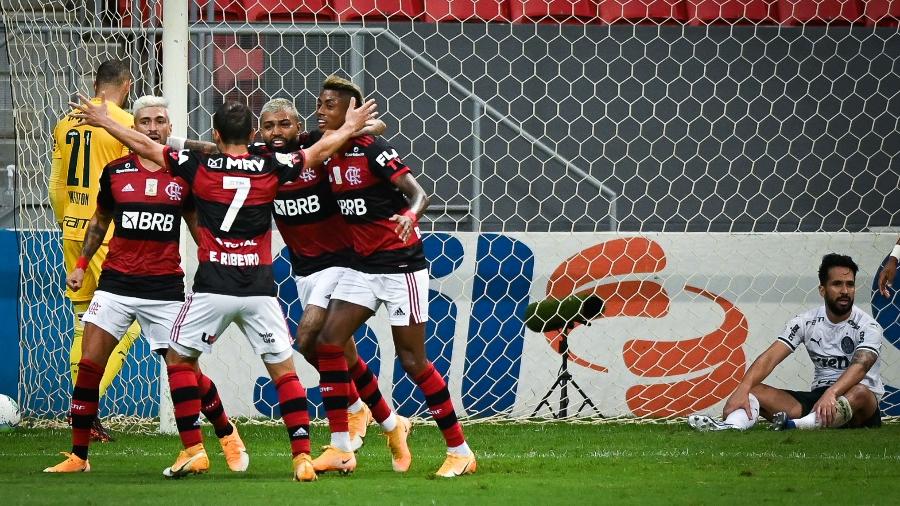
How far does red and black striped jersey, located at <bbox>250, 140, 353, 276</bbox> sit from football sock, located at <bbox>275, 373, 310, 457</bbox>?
1053 millimetres

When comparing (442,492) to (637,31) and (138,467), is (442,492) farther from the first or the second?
(637,31)

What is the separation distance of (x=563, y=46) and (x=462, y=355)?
9.69 ft

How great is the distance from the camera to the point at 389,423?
616 centimetres

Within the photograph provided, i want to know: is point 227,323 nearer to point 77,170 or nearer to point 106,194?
point 106,194

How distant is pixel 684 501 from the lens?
193 inches

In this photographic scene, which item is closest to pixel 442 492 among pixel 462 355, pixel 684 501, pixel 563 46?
pixel 684 501

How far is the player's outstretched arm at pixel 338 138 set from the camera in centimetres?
576

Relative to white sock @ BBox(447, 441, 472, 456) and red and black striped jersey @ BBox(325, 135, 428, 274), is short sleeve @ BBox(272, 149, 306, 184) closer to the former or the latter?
red and black striped jersey @ BBox(325, 135, 428, 274)

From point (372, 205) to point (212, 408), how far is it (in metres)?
1.20

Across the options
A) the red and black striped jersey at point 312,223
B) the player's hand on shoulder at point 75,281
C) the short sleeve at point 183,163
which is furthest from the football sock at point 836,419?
the player's hand on shoulder at point 75,281

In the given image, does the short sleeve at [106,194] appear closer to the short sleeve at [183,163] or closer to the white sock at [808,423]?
the short sleeve at [183,163]

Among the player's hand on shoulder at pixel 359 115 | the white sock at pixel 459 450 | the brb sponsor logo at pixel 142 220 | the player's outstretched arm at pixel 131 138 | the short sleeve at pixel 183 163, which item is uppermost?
the player's hand on shoulder at pixel 359 115

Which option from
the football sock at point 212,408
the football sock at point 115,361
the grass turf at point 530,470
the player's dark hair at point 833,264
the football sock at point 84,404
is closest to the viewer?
the grass turf at point 530,470

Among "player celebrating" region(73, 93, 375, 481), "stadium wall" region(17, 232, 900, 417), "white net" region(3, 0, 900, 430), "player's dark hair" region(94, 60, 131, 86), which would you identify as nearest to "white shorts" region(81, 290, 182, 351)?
"player celebrating" region(73, 93, 375, 481)
